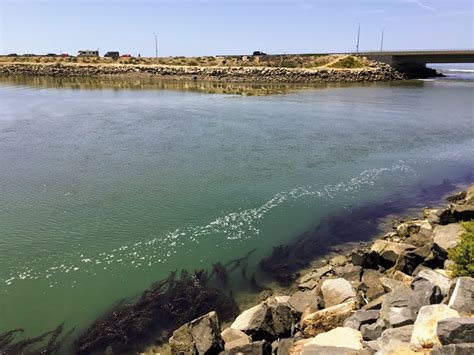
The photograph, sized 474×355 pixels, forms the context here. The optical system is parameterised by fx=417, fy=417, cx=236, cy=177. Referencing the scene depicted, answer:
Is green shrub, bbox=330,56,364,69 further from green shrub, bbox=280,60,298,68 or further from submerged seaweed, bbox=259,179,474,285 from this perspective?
submerged seaweed, bbox=259,179,474,285

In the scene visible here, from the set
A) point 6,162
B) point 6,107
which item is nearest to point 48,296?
point 6,162

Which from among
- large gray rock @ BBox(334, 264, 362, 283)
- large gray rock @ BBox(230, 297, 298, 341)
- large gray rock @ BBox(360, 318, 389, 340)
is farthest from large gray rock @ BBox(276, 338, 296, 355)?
large gray rock @ BBox(334, 264, 362, 283)

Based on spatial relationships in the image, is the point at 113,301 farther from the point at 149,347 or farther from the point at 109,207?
the point at 109,207

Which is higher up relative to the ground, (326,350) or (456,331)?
(456,331)

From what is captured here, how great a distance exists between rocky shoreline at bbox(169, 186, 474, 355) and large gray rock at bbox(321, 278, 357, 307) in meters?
0.03

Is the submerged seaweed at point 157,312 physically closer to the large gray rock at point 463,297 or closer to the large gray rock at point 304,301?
the large gray rock at point 304,301

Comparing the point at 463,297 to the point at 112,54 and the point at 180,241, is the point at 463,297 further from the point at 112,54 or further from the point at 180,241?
the point at 112,54

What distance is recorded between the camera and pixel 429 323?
339 inches

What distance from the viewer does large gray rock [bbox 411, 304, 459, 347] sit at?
26.8ft

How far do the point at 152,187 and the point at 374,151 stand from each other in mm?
18636

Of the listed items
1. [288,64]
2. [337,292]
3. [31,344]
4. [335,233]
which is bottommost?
[31,344]

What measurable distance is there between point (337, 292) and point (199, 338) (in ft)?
14.5

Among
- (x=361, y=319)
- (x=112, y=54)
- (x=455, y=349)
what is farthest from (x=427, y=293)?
(x=112, y=54)

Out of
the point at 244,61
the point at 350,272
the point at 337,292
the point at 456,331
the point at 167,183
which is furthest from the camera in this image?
the point at 244,61
